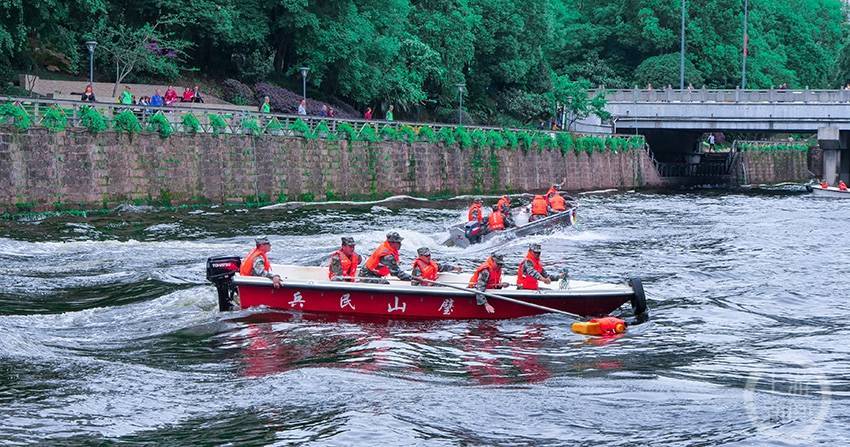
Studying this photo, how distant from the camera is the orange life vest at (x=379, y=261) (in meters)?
20.9

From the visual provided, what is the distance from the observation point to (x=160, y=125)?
124 feet

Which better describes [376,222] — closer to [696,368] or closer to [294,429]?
[696,368]

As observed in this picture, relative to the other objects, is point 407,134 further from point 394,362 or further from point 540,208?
point 394,362

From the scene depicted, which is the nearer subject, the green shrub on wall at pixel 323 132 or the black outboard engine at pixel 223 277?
the black outboard engine at pixel 223 277

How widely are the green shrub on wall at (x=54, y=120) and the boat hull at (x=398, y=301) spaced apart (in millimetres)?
15869

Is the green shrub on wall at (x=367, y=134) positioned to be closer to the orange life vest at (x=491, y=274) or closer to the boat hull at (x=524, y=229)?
the boat hull at (x=524, y=229)

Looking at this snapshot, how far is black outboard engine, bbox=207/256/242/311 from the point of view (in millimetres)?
20188

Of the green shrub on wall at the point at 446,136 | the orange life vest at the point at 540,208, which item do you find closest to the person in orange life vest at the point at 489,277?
the orange life vest at the point at 540,208

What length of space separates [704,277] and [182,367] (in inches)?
554

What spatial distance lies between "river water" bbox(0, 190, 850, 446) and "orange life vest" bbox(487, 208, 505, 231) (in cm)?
223

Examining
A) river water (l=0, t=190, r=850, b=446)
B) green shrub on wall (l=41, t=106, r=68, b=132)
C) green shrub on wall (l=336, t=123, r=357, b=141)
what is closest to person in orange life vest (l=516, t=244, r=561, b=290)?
river water (l=0, t=190, r=850, b=446)

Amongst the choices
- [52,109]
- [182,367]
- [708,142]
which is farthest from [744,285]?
[708,142]

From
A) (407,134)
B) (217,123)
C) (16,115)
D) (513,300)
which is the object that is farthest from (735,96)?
(513,300)

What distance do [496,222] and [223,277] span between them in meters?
13.4
